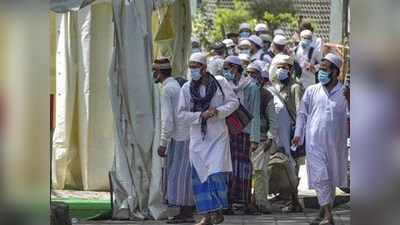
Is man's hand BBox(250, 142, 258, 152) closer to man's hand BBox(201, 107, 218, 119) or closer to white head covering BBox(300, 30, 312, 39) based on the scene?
man's hand BBox(201, 107, 218, 119)

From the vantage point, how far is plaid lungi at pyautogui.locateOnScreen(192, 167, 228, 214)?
30.6 feet

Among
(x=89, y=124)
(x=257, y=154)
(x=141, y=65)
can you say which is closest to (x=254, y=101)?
(x=257, y=154)

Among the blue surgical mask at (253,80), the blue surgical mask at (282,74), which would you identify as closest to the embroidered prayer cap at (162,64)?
the blue surgical mask at (253,80)

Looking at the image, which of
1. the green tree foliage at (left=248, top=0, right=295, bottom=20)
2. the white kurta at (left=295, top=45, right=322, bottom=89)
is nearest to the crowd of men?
the white kurta at (left=295, top=45, right=322, bottom=89)

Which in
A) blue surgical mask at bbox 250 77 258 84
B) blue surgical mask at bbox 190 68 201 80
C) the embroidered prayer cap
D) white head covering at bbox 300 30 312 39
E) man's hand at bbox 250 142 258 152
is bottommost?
man's hand at bbox 250 142 258 152

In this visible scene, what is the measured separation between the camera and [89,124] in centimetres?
1221

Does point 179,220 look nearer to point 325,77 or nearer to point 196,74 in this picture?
point 196,74

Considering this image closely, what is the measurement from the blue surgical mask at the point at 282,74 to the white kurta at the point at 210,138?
2015 millimetres

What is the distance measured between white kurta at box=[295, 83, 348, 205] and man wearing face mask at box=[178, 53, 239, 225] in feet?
2.57

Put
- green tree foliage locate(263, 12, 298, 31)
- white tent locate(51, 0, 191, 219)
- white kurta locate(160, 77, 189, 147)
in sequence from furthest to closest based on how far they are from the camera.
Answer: green tree foliage locate(263, 12, 298, 31) < white tent locate(51, 0, 191, 219) < white kurta locate(160, 77, 189, 147)

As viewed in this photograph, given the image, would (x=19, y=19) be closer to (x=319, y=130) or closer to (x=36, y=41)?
(x=36, y=41)

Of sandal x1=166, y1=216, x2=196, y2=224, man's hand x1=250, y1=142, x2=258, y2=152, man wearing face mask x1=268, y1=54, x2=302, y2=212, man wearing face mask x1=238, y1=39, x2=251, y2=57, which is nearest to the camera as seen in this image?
sandal x1=166, y1=216, x2=196, y2=224

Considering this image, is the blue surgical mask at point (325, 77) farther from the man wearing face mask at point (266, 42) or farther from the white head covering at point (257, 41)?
the man wearing face mask at point (266, 42)

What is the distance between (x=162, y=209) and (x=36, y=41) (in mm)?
6044
